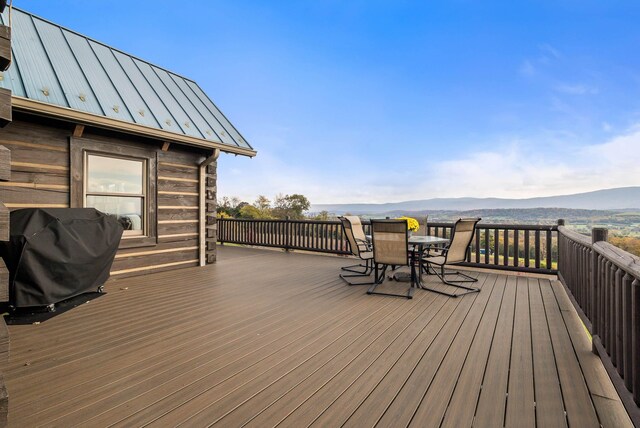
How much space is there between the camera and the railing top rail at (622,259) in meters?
1.33

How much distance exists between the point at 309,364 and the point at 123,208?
4065 millimetres

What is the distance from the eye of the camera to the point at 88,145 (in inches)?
159

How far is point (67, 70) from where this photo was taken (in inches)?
163

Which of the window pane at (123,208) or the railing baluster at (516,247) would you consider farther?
the railing baluster at (516,247)

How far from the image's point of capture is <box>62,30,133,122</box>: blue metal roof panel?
4.10 metres

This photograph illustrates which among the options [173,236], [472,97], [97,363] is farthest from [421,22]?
[97,363]

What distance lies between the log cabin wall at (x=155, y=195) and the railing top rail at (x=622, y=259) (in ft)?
17.4

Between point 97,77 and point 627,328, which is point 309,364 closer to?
point 627,328

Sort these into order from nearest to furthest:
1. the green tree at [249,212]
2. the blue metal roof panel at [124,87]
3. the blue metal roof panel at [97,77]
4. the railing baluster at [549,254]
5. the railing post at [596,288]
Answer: the railing post at [596,288] → the blue metal roof panel at [97,77] → the blue metal roof panel at [124,87] → the railing baluster at [549,254] → the green tree at [249,212]

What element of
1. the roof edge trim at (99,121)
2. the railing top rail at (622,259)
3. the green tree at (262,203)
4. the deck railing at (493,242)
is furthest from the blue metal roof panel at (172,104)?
the green tree at (262,203)

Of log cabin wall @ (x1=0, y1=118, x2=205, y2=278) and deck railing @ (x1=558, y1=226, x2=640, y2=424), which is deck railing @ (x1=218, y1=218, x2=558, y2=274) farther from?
log cabin wall @ (x1=0, y1=118, x2=205, y2=278)

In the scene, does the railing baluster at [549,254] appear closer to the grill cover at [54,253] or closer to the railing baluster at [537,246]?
the railing baluster at [537,246]

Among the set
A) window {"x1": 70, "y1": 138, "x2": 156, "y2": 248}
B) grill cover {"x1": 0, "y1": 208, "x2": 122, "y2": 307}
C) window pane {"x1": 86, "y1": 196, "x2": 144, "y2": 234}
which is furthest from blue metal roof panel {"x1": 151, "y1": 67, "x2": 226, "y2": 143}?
grill cover {"x1": 0, "y1": 208, "x2": 122, "y2": 307}

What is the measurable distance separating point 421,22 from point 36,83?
440 inches
